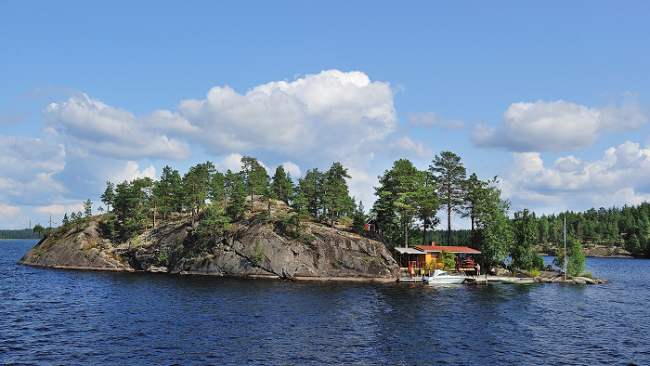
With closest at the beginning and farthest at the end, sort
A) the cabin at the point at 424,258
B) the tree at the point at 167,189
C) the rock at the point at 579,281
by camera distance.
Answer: the rock at the point at 579,281 < the cabin at the point at 424,258 < the tree at the point at 167,189

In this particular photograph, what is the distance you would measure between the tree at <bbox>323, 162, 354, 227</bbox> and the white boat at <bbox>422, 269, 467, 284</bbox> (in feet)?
88.9

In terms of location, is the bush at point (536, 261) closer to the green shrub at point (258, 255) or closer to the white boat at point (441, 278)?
the white boat at point (441, 278)

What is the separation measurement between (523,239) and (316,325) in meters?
63.6

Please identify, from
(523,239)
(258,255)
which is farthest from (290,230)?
(523,239)

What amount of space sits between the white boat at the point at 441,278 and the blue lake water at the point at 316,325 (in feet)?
25.5

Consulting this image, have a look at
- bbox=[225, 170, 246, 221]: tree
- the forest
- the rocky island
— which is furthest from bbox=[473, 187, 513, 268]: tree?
bbox=[225, 170, 246, 221]: tree

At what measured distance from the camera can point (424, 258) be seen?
88.7 m

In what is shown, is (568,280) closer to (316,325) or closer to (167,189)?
(316,325)

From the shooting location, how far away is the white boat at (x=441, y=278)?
79.7 m

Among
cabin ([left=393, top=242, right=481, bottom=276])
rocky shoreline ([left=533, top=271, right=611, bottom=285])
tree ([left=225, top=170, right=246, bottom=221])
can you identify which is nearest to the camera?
rocky shoreline ([left=533, top=271, right=611, bottom=285])

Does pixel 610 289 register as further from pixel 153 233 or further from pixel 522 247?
pixel 153 233

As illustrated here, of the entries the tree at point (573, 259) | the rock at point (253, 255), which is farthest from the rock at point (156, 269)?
the tree at point (573, 259)

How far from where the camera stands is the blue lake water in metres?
33.6

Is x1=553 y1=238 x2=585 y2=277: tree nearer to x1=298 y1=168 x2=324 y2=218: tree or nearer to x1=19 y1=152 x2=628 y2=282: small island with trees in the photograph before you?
x1=19 y1=152 x2=628 y2=282: small island with trees
